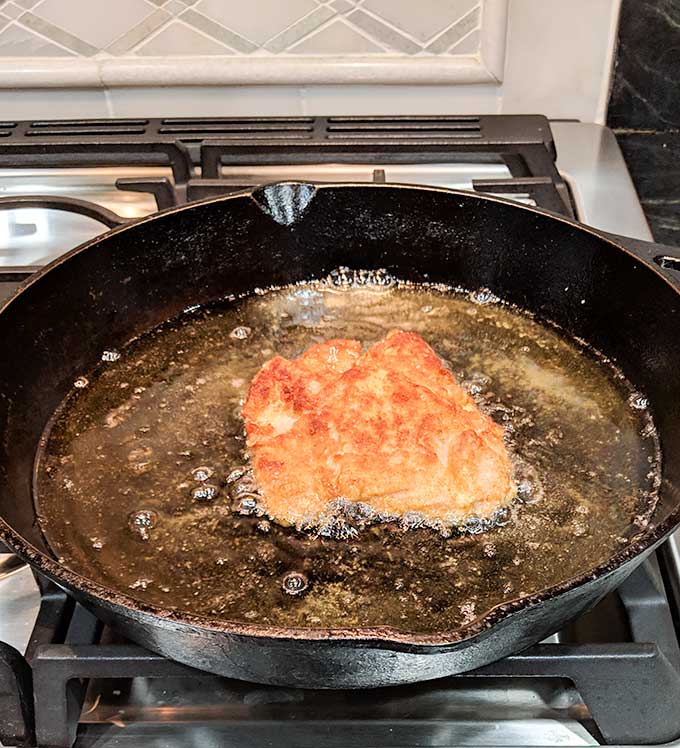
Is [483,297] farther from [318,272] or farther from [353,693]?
[353,693]

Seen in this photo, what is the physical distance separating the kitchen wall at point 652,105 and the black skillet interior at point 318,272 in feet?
1.33

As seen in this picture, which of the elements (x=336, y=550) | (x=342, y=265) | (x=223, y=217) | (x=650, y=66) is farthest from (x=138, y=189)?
(x=650, y=66)

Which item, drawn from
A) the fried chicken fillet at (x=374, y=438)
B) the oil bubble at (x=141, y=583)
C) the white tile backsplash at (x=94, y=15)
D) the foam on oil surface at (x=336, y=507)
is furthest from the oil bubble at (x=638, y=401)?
the white tile backsplash at (x=94, y=15)

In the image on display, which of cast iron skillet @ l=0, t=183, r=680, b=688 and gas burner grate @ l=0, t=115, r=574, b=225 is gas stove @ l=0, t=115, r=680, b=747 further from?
gas burner grate @ l=0, t=115, r=574, b=225

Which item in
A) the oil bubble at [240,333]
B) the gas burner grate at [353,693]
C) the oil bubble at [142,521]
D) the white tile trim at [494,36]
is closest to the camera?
the gas burner grate at [353,693]

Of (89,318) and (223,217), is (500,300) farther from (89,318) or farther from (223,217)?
(89,318)

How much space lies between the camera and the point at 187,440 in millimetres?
842

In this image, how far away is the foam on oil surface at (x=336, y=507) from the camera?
0.70 m

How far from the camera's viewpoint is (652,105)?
4.03ft

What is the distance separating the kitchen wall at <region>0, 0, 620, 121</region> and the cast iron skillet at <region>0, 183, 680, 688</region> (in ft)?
1.00

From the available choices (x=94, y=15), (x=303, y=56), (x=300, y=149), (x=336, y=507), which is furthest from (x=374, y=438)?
(x=94, y=15)

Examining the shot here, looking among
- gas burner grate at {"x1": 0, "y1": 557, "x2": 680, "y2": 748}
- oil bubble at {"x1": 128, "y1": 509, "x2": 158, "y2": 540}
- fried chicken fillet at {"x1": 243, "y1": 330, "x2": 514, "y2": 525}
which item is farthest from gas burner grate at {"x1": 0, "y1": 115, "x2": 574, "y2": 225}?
gas burner grate at {"x1": 0, "y1": 557, "x2": 680, "y2": 748}

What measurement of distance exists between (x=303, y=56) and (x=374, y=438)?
637 mm

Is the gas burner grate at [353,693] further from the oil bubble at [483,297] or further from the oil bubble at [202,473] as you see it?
the oil bubble at [483,297]
